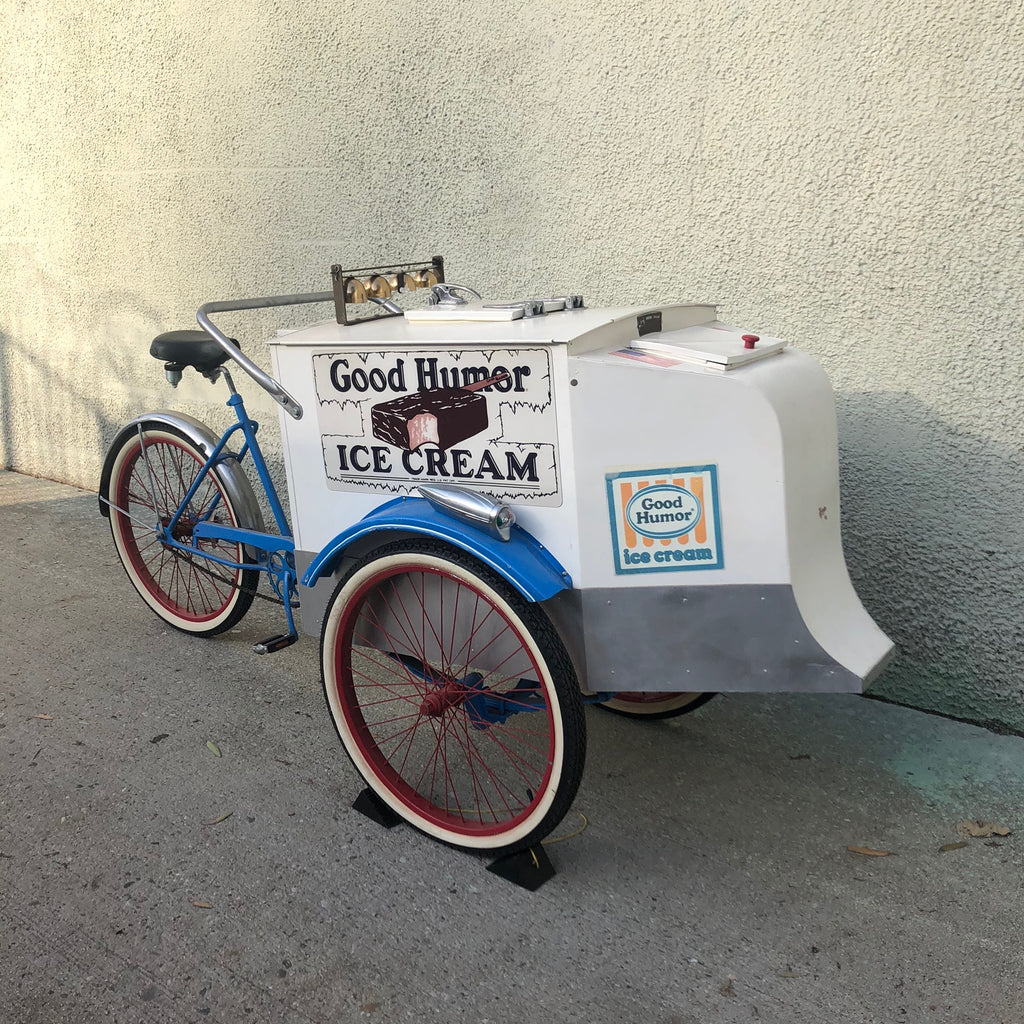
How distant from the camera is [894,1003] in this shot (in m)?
2.03

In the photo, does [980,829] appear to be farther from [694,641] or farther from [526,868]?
[526,868]

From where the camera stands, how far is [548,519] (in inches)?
91.5

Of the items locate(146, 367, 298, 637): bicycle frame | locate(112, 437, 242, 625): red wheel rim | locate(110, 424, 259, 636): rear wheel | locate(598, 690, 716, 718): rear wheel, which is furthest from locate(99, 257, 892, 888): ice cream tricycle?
locate(112, 437, 242, 625): red wheel rim

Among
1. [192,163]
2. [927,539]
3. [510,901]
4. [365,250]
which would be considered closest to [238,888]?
[510,901]

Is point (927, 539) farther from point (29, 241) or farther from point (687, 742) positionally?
point (29, 241)

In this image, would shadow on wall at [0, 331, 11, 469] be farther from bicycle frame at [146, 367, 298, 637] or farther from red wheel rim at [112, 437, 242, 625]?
bicycle frame at [146, 367, 298, 637]

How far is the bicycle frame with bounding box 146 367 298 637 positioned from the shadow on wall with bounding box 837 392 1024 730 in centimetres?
178

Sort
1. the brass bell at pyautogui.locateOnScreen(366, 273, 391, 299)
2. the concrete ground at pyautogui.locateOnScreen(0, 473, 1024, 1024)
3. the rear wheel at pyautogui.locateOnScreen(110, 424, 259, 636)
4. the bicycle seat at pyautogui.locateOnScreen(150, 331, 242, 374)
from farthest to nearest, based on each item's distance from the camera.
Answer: the rear wheel at pyautogui.locateOnScreen(110, 424, 259, 636) → the bicycle seat at pyautogui.locateOnScreen(150, 331, 242, 374) → the brass bell at pyautogui.locateOnScreen(366, 273, 391, 299) → the concrete ground at pyautogui.locateOnScreen(0, 473, 1024, 1024)

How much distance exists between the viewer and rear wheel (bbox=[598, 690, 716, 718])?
295 cm

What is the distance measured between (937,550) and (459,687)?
5.02ft

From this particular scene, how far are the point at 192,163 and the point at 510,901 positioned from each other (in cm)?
377

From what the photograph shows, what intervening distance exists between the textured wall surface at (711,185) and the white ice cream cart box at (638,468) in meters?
0.73

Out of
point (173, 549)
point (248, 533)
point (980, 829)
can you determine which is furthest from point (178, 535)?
point (980, 829)

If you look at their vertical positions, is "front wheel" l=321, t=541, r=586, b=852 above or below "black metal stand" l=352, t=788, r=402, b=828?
above
